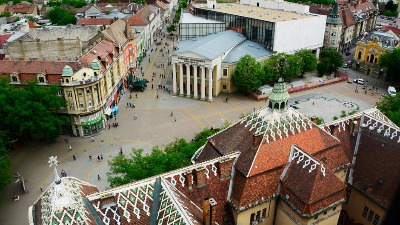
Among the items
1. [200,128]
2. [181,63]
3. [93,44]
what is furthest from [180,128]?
[93,44]

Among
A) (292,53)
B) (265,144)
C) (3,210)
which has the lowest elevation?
(3,210)

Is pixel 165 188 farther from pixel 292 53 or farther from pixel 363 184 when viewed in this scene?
pixel 292 53

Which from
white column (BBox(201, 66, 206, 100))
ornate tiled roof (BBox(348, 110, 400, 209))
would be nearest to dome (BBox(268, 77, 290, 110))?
ornate tiled roof (BBox(348, 110, 400, 209))

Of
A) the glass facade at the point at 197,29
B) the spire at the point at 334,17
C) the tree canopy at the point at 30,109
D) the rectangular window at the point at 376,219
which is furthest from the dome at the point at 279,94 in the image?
the spire at the point at 334,17

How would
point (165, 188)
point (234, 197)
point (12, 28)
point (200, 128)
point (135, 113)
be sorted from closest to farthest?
point (165, 188)
point (234, 197)
point (200, 128)
point (135, 113)
point (12, 28)

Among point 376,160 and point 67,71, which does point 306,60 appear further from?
point 376,160

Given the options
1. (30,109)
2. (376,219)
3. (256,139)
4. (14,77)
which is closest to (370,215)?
(376,219)
